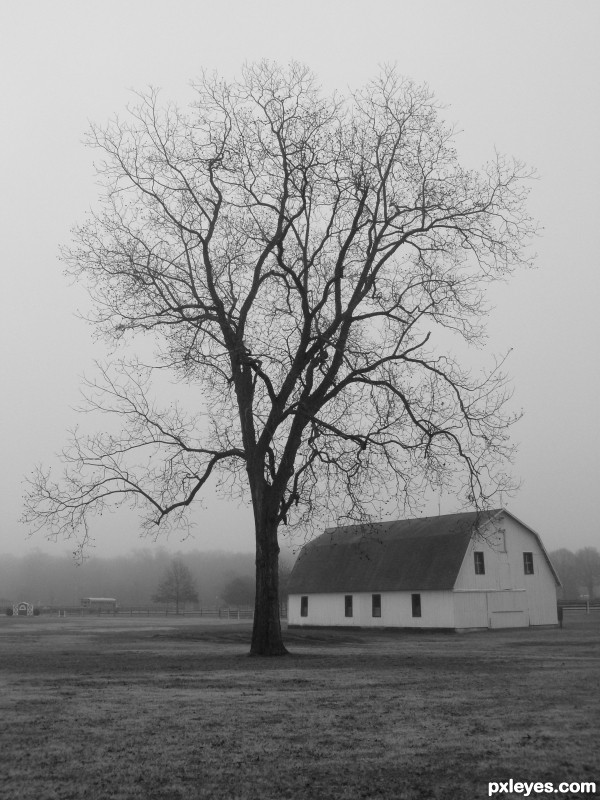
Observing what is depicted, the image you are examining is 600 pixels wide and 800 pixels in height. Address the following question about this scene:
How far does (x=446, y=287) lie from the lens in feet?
89.1

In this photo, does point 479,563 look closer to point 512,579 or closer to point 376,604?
point 512,579

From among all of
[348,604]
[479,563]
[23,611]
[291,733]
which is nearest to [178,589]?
[23,611]

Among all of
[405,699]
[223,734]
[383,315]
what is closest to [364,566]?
[383,315]

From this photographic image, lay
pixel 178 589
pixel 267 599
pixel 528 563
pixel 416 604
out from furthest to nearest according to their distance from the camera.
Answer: pixel 178 589
pixel 528 563
pixel 416 604
pixel 267 599

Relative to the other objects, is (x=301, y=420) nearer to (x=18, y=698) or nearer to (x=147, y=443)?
(x=147, y=443)

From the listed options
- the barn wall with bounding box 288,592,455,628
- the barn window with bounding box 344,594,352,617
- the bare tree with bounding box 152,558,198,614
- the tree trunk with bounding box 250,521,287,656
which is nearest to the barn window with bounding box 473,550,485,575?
the barn wall with bounding box 288,592,455,628

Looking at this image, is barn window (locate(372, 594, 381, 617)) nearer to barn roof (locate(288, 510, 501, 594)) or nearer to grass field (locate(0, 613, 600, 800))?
barn roof (locate(288, 510, 501, 594))

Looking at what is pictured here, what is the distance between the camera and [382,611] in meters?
56.4

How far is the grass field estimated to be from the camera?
7.91 metres

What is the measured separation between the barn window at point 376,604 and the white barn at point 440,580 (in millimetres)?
40

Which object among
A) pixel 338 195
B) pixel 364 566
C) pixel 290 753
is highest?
pixel 338 195

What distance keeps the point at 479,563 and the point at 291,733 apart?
44.9 m

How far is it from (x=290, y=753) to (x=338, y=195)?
21147 mm

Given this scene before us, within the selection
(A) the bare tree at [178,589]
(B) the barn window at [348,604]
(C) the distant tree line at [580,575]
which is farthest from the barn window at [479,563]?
(C) the distant tree line at [580,575]
